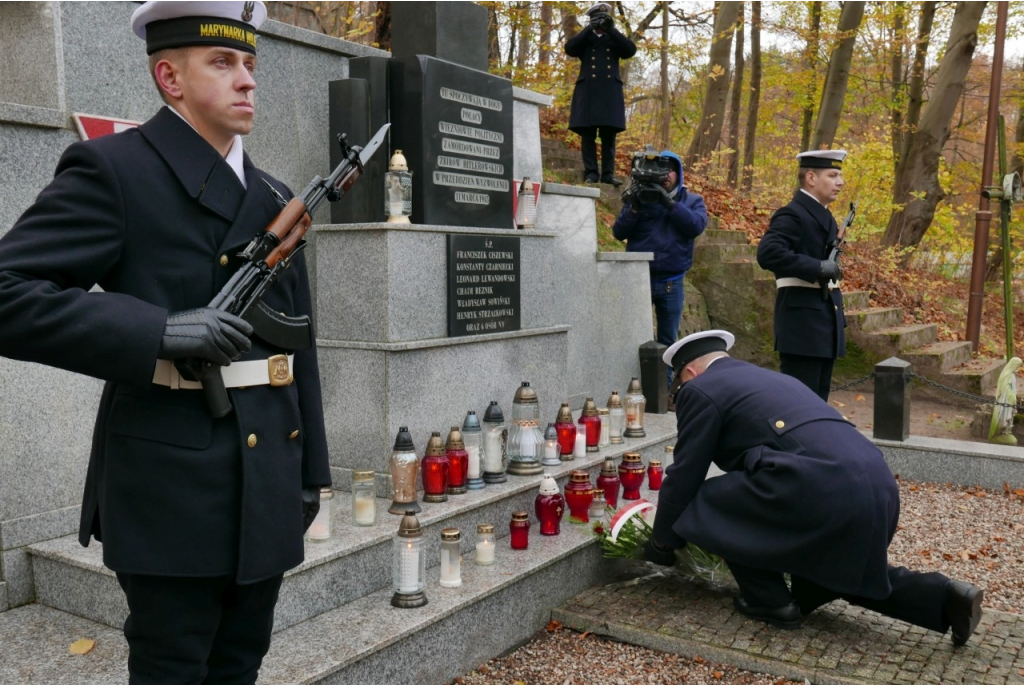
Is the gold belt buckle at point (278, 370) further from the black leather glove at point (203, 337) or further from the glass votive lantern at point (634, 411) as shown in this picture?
the glass votive lantern at point (634, 411)

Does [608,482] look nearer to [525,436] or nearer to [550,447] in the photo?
[550,447]

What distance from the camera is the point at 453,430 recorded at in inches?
202

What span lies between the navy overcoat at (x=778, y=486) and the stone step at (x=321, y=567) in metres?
1.10

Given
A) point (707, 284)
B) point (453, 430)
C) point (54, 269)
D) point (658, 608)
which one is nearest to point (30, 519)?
point (453, 430)

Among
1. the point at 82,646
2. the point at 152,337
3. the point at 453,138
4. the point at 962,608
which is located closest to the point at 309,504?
the point at 152,337

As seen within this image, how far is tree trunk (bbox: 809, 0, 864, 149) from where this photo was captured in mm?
16266

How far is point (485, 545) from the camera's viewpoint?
4.64m

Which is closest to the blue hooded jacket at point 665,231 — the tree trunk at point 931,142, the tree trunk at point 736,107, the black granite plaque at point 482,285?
the black granite plaque at point 482,285

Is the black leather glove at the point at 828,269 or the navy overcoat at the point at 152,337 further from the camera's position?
the black leather glove at the point at 828,269

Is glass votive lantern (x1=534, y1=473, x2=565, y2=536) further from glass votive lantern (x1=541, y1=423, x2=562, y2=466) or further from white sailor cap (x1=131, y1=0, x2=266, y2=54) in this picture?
white sailor cap (x1=131, y1=0, x2=266, y2=54)

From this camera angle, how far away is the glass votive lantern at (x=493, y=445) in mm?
5426

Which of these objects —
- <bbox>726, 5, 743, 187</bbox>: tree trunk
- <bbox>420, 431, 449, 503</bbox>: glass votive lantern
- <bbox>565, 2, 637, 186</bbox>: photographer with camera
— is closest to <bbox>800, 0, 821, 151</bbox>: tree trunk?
<bbox>726, 5, 743, 187</bbox>: tree trunk

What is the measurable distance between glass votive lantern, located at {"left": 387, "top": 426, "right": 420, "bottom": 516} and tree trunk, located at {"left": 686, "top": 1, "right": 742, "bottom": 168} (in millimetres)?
13685

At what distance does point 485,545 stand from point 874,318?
850cm
